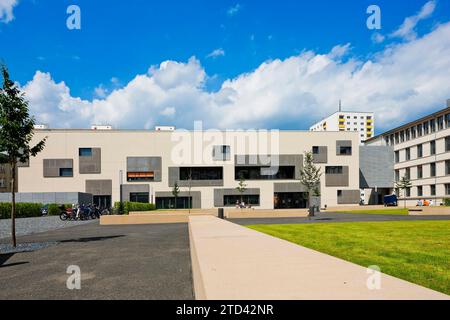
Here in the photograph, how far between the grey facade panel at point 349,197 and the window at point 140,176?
32524 mm

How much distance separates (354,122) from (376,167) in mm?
92617

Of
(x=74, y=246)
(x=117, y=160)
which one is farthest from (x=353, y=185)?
(x=74, y=246)

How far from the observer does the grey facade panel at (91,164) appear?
5394 centimetres

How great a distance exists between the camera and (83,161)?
177ft


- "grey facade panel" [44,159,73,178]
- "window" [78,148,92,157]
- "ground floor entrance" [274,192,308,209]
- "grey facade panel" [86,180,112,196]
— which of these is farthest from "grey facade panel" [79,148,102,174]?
"ground floor entrance" [274,192,308,209]

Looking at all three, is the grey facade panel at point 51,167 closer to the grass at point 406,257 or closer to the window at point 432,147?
the grass at point 406,257

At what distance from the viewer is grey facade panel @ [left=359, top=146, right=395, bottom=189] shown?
66625mm

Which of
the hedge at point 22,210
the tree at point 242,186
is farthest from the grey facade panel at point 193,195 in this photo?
the hedge at point 22,210

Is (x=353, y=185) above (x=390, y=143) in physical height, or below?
below

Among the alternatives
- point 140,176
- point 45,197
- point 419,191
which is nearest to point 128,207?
point 45,197

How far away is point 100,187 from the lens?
53594 millimetres

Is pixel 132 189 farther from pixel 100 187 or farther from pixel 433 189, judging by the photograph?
pixel 433 189
